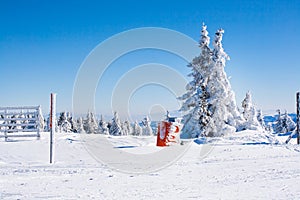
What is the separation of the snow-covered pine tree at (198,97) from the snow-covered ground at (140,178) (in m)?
15.3

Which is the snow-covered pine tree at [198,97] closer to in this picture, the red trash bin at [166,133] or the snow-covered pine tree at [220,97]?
the snow-covered pine tree at [220,97]

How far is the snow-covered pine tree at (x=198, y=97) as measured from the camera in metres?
28.1

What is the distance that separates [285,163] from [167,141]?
6260mm

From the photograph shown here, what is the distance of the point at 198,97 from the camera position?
28.3 meters

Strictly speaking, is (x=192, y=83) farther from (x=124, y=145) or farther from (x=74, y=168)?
(x=74, y=168)

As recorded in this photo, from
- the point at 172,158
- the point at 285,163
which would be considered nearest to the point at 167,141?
the point at 172,158

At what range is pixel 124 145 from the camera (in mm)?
15148

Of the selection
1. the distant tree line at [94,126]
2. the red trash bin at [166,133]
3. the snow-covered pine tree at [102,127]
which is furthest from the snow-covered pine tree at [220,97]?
the snow-covered pine tree at [102,127]

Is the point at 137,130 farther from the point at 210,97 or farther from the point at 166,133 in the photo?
the point at 166,133

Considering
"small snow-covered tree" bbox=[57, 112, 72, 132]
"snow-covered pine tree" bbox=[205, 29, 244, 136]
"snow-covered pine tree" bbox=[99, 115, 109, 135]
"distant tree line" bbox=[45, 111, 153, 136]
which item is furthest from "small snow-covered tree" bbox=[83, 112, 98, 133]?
"snow-covered pine tree" bbox=[205, 29, 244, 136]

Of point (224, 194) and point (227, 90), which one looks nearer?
point (224, 194)

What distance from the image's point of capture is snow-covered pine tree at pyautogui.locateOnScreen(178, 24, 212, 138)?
2811cm

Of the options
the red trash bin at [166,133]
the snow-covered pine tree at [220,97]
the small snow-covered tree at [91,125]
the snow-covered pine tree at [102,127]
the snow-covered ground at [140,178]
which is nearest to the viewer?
the snow-covered ground at [140,178]

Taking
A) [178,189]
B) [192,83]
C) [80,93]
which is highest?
[192,83]
